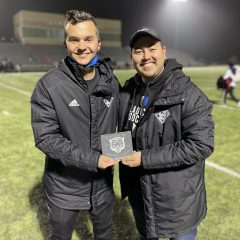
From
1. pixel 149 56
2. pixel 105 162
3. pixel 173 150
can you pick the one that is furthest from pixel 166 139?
pixel 149 56

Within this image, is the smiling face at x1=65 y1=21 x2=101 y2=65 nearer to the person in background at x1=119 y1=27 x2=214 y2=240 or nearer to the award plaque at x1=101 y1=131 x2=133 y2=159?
the person in background at x1=119 y1=27 x2=214 y2=240

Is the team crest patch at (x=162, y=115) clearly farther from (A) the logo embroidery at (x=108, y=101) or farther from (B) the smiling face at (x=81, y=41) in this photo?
(B) the smiling face at (x=81, y=41)

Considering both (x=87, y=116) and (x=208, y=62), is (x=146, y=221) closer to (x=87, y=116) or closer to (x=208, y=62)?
(x=87, y=116)

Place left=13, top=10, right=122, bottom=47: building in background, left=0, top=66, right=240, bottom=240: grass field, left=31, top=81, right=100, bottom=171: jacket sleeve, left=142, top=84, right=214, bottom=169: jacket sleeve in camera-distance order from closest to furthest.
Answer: left=142, top=84, right=214, bottom=169: jacket sleeve < left=31, top=81, right=100, bottom=171: jacket sleeve < left=0, top=66, right=240, bottom=240: grass field < left=13, top=10, right=122, bottom=47: building in background

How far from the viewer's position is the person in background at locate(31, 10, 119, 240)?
6.43 ft

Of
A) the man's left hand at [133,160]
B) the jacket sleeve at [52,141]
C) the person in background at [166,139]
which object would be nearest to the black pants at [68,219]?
the person in background at [166,139]

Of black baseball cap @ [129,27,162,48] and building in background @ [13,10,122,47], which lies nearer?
black baseball cap @ [129,27,162,48]

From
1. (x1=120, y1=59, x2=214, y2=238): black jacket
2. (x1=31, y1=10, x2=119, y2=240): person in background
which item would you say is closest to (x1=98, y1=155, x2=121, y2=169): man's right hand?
(x1=31, y1=10, x2=119, y2=240): person in background

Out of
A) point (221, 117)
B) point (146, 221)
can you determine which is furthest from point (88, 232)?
point (221, 117)

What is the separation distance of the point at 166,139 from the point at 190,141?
0.16 m

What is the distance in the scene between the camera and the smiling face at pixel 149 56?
1.96 m

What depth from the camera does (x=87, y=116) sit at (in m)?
2.09

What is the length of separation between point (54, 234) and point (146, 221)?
71cm

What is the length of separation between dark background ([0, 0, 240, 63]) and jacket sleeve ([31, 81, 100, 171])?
4448 cm
